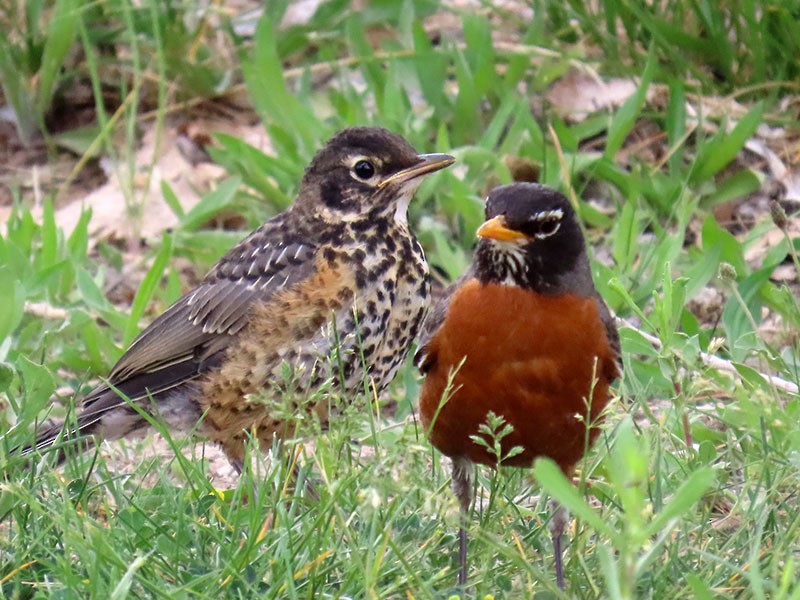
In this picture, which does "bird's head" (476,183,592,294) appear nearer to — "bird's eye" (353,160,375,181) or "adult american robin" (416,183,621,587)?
"adult american robin" (416,183,621,587)

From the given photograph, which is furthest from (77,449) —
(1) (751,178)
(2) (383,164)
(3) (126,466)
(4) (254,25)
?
(4) (254,25)

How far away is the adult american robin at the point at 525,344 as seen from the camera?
427cm

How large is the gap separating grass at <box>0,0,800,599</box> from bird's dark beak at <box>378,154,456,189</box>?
872 millimetres

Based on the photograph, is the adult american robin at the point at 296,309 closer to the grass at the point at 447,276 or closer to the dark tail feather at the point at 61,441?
the dark tail feather at the point at 61,441

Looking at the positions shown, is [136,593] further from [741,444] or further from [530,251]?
[741,444]

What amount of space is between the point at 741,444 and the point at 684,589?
1154 millimetres

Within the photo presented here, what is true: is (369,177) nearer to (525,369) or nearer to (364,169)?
(364,169)

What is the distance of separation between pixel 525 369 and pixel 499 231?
42 cm

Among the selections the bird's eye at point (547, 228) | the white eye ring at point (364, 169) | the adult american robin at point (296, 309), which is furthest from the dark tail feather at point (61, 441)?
the bird's eye at point (547, 228)

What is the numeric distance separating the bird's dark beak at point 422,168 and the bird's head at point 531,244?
1.09 metres

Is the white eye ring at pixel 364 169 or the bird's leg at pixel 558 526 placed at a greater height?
the white eye ring at pixel 364 169

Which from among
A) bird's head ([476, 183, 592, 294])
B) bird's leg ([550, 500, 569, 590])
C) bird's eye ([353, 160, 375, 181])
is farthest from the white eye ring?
bird's leg ([550, 500, 569, 590])

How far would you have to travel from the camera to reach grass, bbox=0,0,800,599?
3.80 metres

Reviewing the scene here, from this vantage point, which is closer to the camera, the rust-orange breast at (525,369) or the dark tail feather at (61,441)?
the rust-orange breast at (525,369)
